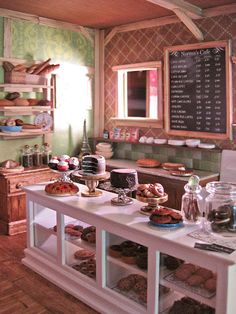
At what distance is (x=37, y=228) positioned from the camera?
361cm

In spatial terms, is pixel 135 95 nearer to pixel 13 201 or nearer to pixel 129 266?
pixel 13 201

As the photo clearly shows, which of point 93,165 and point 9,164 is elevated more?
point 93,165

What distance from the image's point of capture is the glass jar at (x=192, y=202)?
254 cm

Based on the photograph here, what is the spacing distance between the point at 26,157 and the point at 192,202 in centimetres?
295

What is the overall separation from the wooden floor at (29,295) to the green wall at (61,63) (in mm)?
1711

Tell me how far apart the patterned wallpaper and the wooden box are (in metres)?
1.14

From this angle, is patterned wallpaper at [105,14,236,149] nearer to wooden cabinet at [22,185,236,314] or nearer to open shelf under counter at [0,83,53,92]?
open shelf under counter at [0,83,53,92]

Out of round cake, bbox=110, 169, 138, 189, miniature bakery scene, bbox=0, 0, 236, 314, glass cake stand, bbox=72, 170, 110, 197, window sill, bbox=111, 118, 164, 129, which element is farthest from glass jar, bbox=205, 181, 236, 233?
window sill, bbox=111, 118, 164, 129

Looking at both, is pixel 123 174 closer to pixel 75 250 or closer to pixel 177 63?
pixel 75 250

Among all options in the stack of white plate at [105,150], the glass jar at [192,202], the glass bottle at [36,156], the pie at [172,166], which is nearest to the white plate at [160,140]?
the pie at [172,166]

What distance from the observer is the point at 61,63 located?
529 cm

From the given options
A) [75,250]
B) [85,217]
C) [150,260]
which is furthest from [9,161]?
[150,260]

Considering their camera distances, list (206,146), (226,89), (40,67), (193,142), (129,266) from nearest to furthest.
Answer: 1. (129,266)
2. (226,89)
3. (206,146)
4. (193,142)
5. (40,67)

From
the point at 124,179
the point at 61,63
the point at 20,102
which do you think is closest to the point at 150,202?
the point at 124,179
